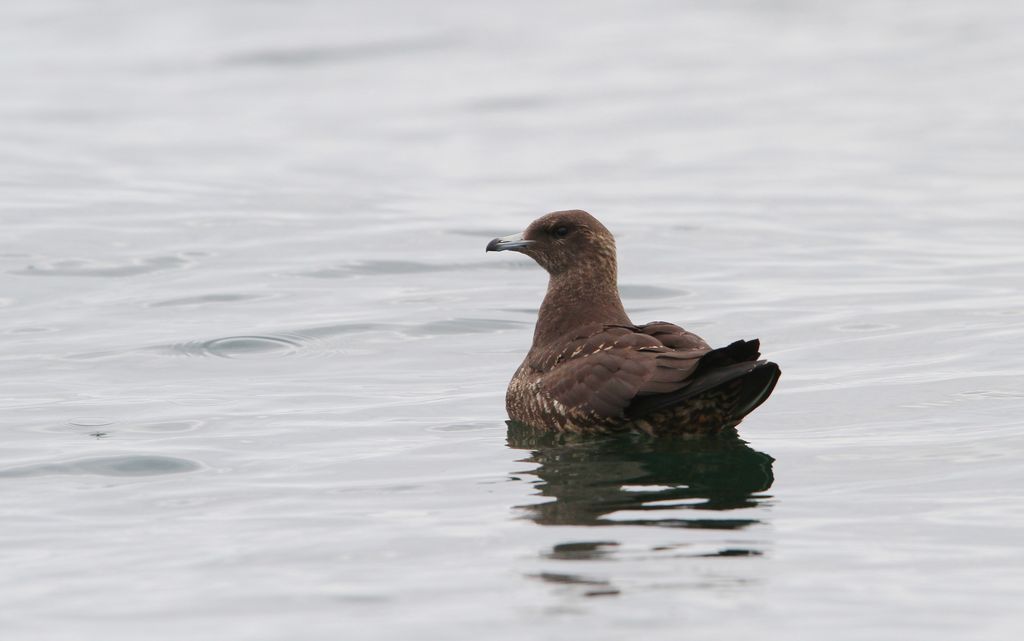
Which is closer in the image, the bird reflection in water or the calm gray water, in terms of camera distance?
the calm gray water

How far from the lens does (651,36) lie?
28688 millimetres

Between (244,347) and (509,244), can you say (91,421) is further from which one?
(509,244)

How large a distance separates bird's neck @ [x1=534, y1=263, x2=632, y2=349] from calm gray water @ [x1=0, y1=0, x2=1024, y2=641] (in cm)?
59

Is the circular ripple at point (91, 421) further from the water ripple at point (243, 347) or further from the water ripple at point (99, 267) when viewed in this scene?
the water ripple at point (99, 267)

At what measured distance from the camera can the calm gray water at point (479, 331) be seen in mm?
5754

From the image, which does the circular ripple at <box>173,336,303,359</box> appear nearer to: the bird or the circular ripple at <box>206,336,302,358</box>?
the circular ripple at <box>206,336,302,358</box>

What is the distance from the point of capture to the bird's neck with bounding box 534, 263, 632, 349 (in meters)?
9.05

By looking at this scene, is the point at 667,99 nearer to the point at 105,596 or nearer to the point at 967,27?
the point at 967,27

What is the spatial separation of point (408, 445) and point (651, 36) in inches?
839

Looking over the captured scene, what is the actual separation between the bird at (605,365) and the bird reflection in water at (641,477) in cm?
8

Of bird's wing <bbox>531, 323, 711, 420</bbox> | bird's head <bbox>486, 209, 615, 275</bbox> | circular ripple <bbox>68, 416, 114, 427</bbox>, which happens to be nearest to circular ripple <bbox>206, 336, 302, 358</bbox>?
circular ripple <bbox>68, 416, 114, 427</bbox>

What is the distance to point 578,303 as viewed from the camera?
9.17m

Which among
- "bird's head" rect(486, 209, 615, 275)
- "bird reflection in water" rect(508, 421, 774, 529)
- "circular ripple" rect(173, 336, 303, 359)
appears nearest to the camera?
"bird reflection in water" rect(508, 421, 774, 529)

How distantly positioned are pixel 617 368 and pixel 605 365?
94 mm
